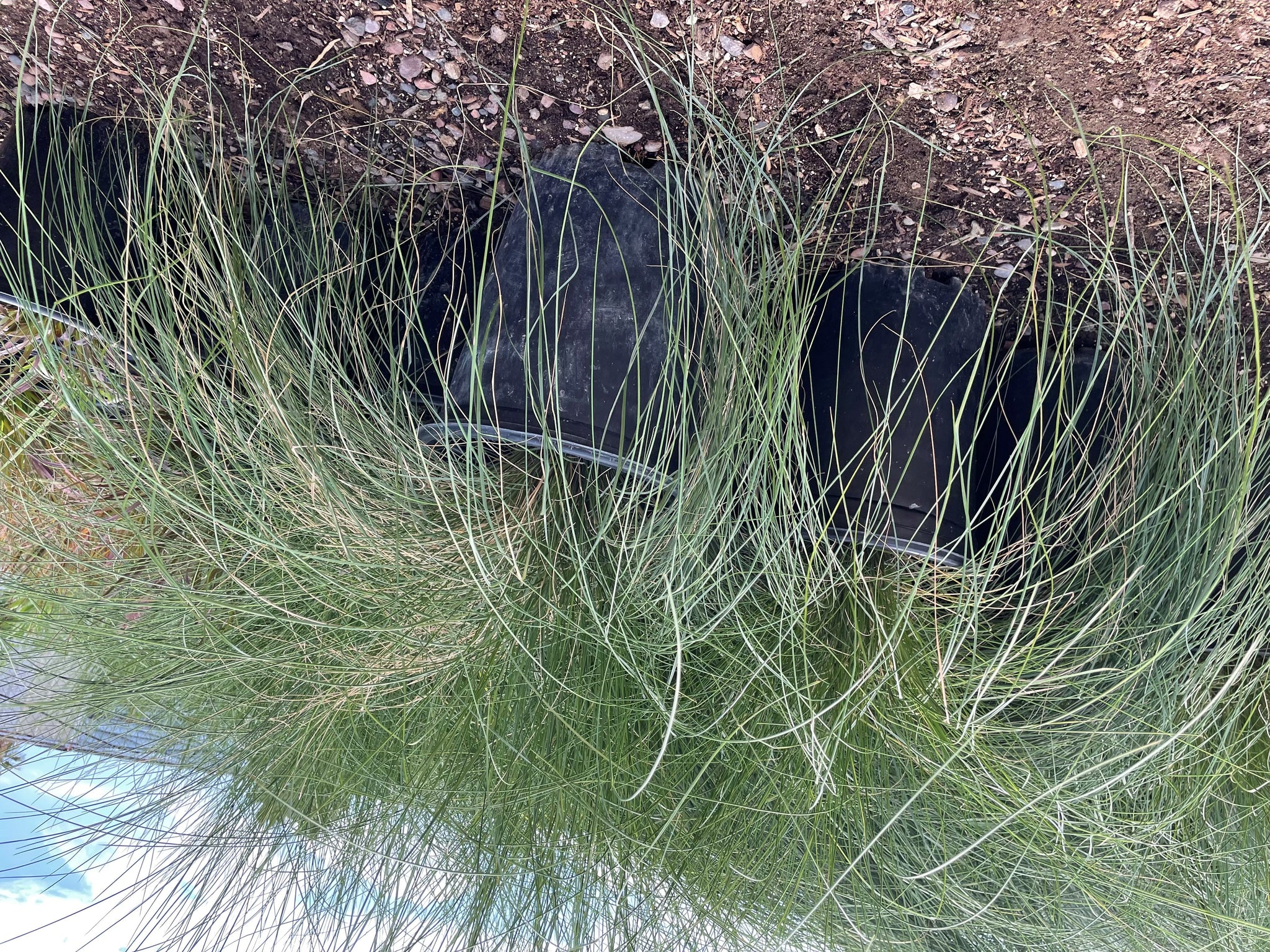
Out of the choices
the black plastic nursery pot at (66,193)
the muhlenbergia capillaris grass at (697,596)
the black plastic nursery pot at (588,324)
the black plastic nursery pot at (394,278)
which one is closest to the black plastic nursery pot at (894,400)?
the muhlenbergia capillaris grass at (697,596)

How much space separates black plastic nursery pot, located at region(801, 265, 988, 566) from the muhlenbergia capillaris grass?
44mm

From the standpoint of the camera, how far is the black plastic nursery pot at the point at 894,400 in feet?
2.17

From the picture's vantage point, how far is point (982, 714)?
76cm

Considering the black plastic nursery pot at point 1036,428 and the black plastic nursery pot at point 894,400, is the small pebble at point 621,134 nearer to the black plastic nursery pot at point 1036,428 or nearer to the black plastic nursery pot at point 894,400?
the black plastic nursery pot at point 894,400

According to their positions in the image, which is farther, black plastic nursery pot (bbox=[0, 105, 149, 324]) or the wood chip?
black plastic nursery pot (bbox=[0, 105, 149, 324])

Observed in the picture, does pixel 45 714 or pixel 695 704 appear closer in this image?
pixel 695 704

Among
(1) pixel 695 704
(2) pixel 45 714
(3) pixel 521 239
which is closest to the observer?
(3) pixel 521 239

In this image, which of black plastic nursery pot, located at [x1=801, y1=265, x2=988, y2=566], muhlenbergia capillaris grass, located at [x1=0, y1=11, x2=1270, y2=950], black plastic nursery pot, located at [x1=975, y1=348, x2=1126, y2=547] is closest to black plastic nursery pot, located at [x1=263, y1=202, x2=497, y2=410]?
muhlenbergia capillaris grass, located at [x1=0, y1=11, x2=1270, y2=950]

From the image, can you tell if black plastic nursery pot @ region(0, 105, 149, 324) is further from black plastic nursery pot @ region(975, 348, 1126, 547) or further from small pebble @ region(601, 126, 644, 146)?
black plastic nursery pot @ region(975, 348, 1126, 547)

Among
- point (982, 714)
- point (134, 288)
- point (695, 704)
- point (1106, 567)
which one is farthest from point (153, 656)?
point (1106, 567)

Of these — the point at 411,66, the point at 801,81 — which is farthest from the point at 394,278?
the point at 801,81

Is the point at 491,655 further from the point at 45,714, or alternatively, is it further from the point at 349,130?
the point at 45,714

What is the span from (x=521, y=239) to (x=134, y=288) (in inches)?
17.4

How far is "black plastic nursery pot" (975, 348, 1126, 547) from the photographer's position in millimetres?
Answer: 710
